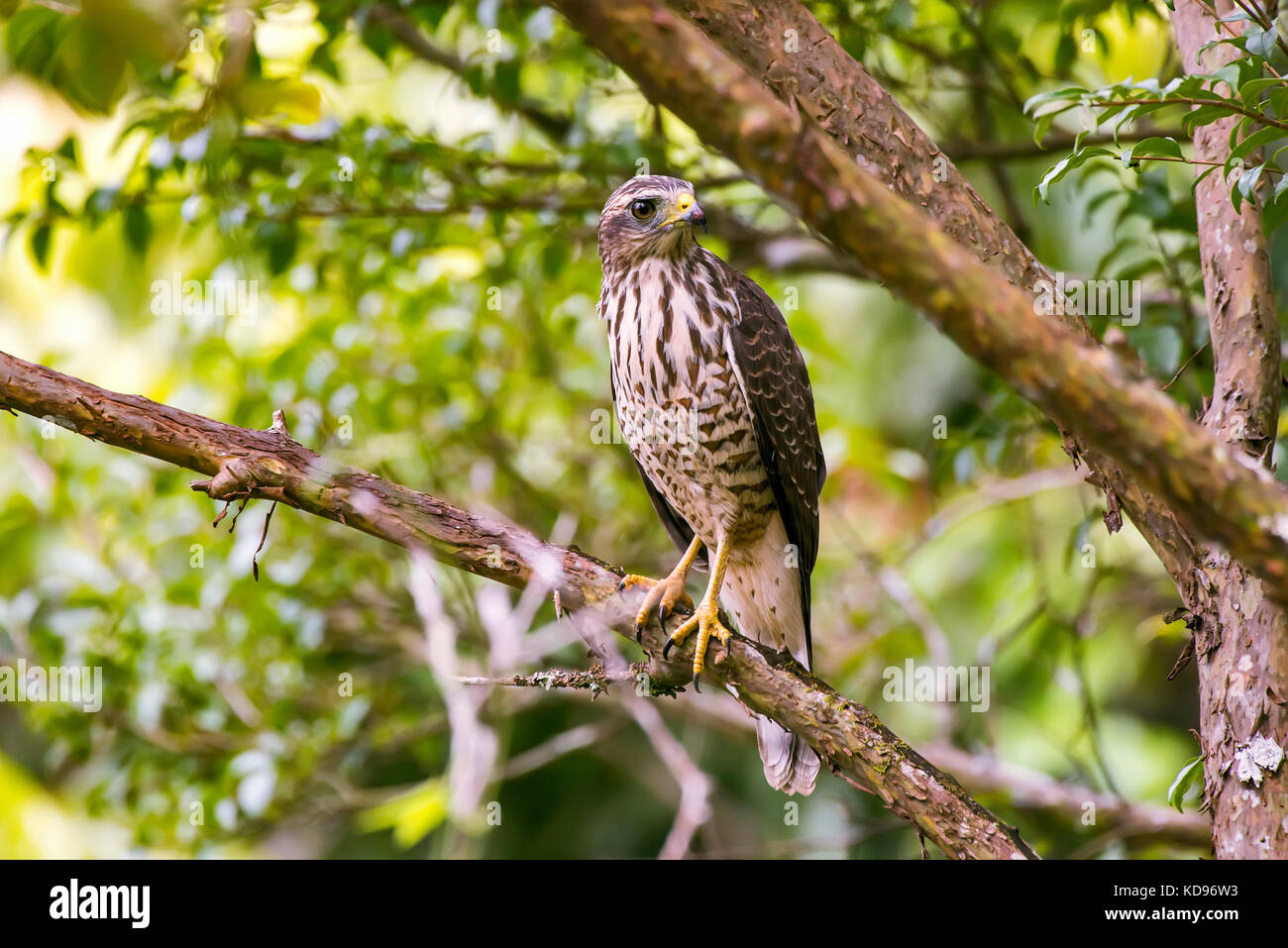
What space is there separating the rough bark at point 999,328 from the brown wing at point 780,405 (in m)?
2.01

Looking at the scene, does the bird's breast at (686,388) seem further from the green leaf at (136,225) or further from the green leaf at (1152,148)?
the green leaf at (136,225)

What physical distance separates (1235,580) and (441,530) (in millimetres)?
1925

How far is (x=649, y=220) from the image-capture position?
374 cm

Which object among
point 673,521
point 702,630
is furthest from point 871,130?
point 673,521

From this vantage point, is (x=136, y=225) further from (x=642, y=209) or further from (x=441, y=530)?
(x=441, y=530)

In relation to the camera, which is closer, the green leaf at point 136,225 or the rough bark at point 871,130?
the rough bark at point 871,130

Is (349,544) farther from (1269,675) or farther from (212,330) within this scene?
(1269,675)

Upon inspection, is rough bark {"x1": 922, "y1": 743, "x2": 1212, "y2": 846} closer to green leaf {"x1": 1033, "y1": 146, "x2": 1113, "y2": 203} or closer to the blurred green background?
the blurred green background

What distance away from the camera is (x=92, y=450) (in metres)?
5.37

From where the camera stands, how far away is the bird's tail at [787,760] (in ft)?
12.7

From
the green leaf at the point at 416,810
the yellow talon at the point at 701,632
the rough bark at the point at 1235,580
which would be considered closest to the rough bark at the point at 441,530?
the yellow talon at the point at 701,632

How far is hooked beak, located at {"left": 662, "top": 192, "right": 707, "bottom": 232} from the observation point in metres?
3.61

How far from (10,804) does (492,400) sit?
470cm

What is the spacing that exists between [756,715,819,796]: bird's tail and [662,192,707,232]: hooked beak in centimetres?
168
